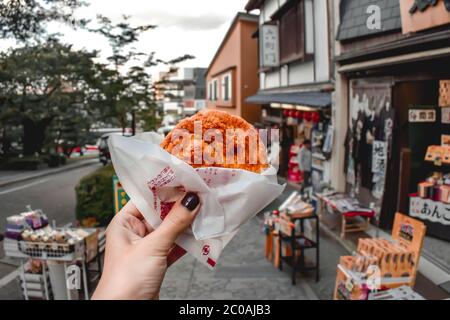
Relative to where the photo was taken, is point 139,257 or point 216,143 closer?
point 139,257

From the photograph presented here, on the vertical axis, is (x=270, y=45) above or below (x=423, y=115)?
above

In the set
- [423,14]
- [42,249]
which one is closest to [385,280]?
[423,14]

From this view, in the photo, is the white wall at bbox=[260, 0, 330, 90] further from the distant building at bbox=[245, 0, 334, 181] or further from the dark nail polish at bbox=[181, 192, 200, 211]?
the dark nail polish at bbox=[181, 192, 200, 211]

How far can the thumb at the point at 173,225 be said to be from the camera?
152 centimetres

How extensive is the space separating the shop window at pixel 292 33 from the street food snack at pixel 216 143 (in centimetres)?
1079

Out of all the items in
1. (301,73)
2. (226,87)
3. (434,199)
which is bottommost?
(434,199)

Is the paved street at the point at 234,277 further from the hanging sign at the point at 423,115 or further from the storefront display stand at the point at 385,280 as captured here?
the hanging sign at the point at 423,115

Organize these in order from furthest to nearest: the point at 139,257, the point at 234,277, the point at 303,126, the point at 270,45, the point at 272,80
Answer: the point at 272,80 → the point at 270,45 → the point at 303,126 → the point at 234,277 → the point at 139,257

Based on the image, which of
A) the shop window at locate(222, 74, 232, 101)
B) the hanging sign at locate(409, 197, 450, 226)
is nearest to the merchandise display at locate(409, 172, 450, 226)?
the hanging sign at locate(409, 197, 450, 226)

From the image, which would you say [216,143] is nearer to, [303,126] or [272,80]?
[303,126]

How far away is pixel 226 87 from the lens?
19.2 metres

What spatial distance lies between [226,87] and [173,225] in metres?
18.2

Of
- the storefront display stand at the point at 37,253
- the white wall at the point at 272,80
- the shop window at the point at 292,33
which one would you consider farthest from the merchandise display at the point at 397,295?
the white wall at the point at 272,80

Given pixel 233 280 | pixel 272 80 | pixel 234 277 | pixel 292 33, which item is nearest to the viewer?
pixel 233 280
